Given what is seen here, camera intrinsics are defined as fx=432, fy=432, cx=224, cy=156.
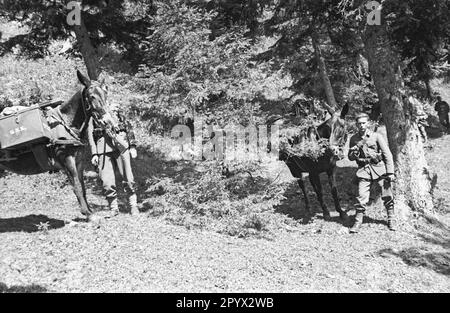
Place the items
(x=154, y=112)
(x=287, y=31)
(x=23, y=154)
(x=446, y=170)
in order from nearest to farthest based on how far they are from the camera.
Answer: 1. (x=23, y=154)
2. (x=154, y=112)
3. (x=446, y=170)
4. (x=287, y=31)

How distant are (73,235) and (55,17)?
7.45m

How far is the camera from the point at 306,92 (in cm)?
1878

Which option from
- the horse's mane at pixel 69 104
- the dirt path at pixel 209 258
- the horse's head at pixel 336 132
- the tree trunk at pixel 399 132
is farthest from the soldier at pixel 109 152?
the tree trunk at pixel 399 132

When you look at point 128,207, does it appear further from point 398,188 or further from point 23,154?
point 398,188

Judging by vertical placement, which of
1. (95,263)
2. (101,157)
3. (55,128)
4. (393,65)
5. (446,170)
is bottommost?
(446,170)

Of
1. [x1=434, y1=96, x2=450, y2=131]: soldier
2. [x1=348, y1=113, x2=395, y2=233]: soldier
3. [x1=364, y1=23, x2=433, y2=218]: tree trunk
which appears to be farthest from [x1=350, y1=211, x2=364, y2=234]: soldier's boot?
[x1=434, y1=96, x2=450, y2=131]: soldier

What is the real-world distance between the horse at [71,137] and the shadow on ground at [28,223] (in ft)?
2.56

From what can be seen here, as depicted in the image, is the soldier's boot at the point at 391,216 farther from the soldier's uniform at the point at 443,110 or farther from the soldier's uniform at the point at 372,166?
the soldier's uniform at the point at 443,110

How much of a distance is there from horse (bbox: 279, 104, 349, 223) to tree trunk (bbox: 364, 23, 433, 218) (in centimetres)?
108

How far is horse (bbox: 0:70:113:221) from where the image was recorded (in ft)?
28.8

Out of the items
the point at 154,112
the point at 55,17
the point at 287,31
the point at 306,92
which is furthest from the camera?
the point at 306,92

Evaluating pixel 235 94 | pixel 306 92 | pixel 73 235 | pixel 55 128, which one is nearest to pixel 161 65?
pixel 235 94

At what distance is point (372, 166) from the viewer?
951 cm

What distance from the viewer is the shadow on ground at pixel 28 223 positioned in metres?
9.19
